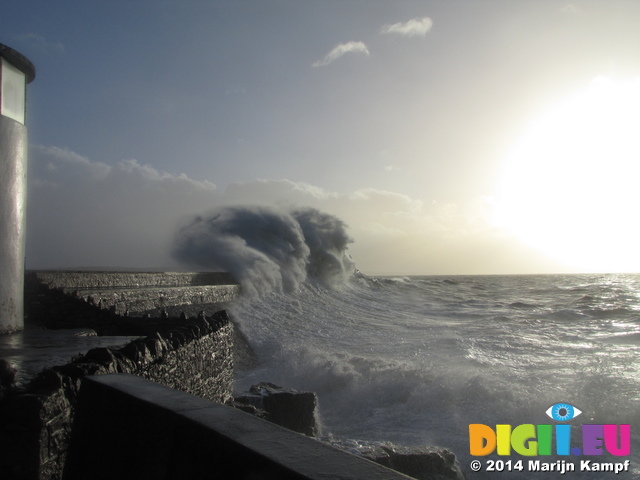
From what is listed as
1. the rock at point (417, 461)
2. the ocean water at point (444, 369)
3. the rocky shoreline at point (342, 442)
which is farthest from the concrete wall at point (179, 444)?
the ocean water at point (444, 369)

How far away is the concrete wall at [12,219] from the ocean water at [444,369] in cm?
415

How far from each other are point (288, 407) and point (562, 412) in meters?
4.00

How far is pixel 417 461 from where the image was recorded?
4.59 m

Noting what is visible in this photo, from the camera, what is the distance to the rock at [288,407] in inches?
232

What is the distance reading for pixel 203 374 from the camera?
16.2 feet

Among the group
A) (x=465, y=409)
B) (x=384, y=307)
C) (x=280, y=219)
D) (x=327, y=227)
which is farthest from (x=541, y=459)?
(x=327, y=227)

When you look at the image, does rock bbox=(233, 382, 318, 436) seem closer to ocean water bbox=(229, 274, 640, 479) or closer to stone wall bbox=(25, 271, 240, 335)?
ocean water bbox=(229, 274, 640, 479)

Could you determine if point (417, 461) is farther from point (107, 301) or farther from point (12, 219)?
point (107, 301)

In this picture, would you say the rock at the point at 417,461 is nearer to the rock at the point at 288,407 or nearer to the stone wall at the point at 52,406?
the rock at the point at 288,407

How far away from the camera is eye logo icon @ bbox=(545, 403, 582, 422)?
6688mm

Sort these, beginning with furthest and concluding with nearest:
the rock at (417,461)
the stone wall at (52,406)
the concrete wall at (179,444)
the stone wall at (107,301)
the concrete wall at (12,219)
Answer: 1. the stone wall at (107,301)
2. the concrete wall at (12,219)
3. the rock at (417,461)
4. the stone wall at (52,406)
5. the concrete wall at (179,444)

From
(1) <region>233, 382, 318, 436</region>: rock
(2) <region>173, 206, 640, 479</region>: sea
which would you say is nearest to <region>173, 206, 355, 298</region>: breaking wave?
(2) <region>173, 206, 640, 479</region>: sea

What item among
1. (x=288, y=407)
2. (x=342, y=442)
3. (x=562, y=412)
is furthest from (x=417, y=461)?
(x=562, y=412)

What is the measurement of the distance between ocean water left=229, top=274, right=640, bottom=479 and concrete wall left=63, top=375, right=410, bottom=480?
13.6ft
